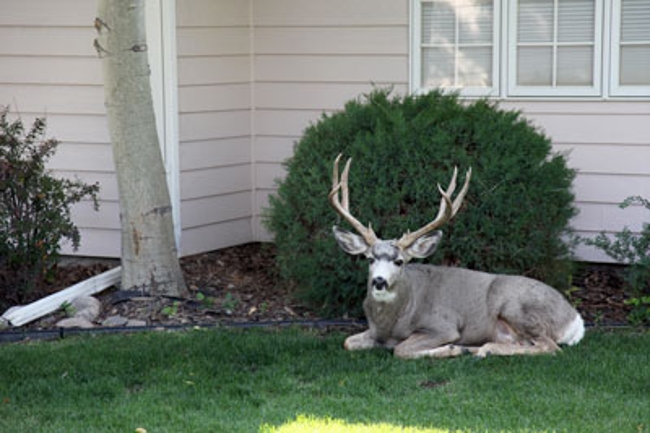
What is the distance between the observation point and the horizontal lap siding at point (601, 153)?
10.1 metres

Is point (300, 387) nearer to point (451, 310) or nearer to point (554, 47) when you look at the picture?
point (451, 310)

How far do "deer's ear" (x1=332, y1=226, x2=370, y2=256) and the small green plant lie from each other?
2.10 meters

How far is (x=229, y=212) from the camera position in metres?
11.5

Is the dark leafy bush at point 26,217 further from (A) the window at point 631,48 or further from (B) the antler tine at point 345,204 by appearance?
(A) the window at point 631,48

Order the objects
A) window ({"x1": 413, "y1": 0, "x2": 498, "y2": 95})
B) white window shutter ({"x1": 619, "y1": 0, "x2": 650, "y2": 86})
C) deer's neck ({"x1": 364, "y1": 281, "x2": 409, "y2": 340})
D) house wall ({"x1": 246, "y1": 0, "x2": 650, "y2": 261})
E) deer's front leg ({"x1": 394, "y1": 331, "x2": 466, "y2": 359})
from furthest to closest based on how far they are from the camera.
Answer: window ({"x1": 413, "y1": 0, "x2": 498, "y2": 95}) < house wall ({"x1": 246, "y1": 0, "x2": 650, "y2": 261}) < white window shutter ({"x1": 619, "y1": 0, "x2": 650, "y2": 86}) < deer's neck ({"x1": 364, "y1": 281, "x2": 409, "y2": 340}) < deer's front leg ({"x1": 394, "y1": 331, "x2": 466, "y2": 359})

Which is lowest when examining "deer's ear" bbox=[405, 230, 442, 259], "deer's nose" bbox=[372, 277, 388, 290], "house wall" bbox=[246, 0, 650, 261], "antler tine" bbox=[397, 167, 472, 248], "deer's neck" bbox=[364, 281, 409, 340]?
"deer's neck" bbox=[364, 281, 409, 340]

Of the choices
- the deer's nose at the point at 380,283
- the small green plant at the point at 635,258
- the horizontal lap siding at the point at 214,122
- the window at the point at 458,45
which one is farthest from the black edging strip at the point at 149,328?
the window at the point at 458,45

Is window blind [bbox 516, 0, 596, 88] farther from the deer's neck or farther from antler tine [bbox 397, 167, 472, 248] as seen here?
the deer's neck

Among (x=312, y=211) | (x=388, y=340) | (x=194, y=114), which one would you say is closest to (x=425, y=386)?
(x=388, y=340)

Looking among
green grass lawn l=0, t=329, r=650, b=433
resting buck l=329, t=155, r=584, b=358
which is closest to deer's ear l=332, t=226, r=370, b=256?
resting buck l=329, t=155, r=584, b=358

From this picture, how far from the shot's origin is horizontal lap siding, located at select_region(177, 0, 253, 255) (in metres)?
10.9

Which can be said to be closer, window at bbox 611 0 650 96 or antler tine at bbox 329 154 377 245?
antler tine at bbox 329 154 377 245

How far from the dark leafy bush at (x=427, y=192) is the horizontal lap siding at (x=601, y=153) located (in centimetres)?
88

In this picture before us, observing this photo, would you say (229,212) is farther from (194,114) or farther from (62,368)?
(62,368)
